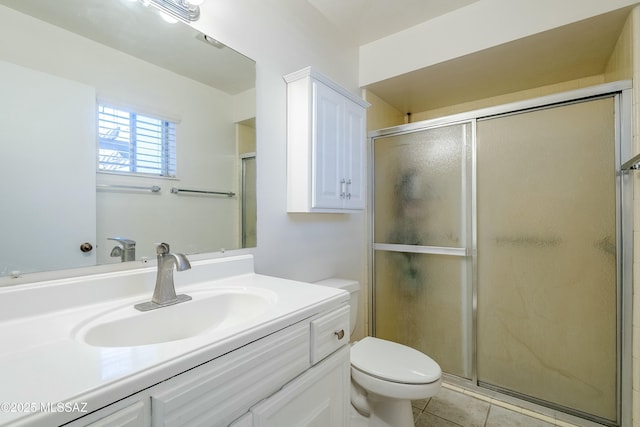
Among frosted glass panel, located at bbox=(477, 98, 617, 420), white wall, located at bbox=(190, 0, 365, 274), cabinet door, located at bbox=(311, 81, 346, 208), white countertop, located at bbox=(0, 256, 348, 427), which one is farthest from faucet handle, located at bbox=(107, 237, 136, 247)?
frosted glass panel, located at bbox=(477, 98, 617, 420)

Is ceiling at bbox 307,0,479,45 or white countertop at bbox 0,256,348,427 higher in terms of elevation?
ceiling at bbox 307,0,479,45

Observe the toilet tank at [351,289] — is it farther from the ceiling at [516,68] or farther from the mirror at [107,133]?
the ceiling at [516,68]

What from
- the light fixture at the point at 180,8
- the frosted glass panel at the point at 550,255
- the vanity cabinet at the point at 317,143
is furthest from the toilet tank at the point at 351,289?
the light fixture at the point at 180,8

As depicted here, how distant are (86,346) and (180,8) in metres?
1.17

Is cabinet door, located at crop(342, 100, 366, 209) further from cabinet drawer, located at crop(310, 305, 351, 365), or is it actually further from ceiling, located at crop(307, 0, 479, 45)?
cabinet drawer, located at crop(310, 305, 351, 365)

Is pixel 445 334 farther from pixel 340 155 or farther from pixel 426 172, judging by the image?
pixel 340 155

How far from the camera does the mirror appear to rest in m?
0.79

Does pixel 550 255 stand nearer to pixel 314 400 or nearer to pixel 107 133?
pixel 314 400

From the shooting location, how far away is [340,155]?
167 cm

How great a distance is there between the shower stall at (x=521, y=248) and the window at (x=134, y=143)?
1.56m

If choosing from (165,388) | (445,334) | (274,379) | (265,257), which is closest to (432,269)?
→ (445,334)

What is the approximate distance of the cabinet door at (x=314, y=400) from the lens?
2.41 feet

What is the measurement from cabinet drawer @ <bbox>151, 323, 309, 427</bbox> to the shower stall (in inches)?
56.6

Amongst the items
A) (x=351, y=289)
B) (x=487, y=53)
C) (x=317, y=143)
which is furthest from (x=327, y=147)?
(x=487, y=53)
